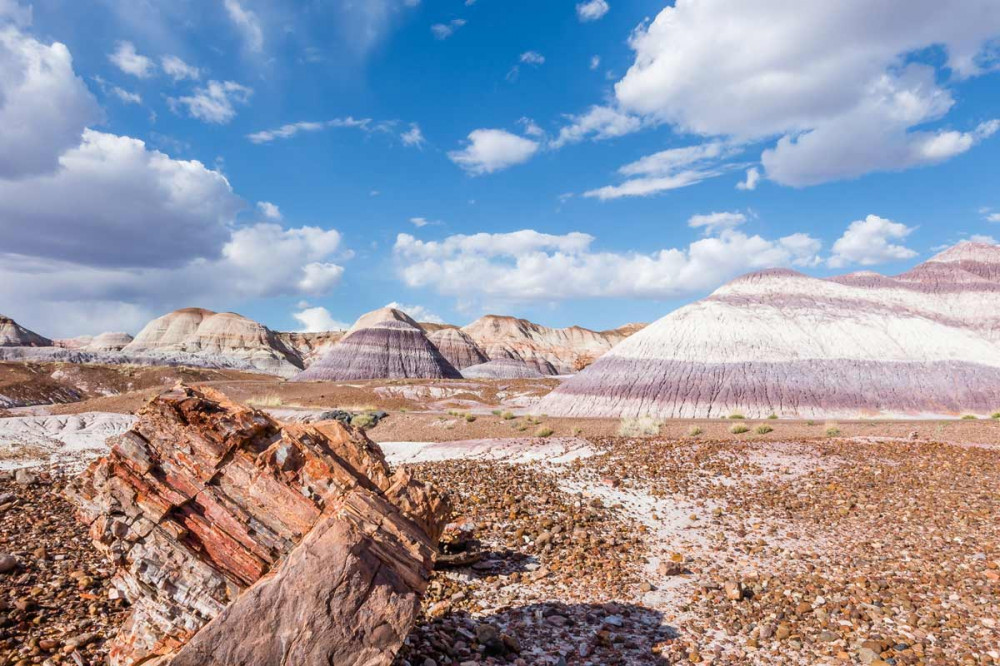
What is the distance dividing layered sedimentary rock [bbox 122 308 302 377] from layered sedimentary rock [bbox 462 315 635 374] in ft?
147

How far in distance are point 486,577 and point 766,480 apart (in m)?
8.19

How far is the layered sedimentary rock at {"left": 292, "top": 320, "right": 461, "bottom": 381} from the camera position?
270 ft

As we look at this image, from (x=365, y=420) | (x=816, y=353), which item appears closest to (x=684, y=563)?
(x=365, y=420)

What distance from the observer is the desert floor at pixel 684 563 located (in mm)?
6305

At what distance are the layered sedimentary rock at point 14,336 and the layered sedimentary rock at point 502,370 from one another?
324ft

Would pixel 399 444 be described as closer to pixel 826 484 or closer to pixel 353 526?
pixel 826 484

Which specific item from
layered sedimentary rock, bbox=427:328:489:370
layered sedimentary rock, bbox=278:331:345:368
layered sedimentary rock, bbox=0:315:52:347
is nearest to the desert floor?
layered sedimentary rock, bbox=427:328:489:370

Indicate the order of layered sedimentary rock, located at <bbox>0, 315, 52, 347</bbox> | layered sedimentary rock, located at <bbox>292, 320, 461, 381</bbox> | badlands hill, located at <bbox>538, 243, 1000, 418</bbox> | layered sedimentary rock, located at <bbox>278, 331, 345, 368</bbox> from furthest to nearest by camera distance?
layered sedimentary rock, located at <bbox>278, 331, 345, 368</bbox>
layered sedimentary rock, located at <bbox>0, 315, 52, 347</bbox>
layered sedimentary rock, located at <bbox>292, 320, 461, 381</bbox>
badlands hill, located at <bbox>538, 243, 1000, 418</bbox>

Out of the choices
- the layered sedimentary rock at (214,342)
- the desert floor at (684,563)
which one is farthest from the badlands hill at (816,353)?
the layered sedimentary rock at (214,342)

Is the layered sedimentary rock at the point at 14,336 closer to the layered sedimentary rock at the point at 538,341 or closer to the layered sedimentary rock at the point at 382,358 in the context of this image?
the layered sedimentary rock at the point at 382,358

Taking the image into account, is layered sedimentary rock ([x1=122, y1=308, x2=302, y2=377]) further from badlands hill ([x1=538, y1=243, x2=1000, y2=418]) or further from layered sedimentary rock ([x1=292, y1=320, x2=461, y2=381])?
badlands hill ([x1=538, y1=243, x2=1000, y2=418])

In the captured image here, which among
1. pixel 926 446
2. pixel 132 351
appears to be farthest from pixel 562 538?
pixel 132 351

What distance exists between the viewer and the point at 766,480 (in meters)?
13.2

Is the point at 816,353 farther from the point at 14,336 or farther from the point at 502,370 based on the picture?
the point at 14,336
